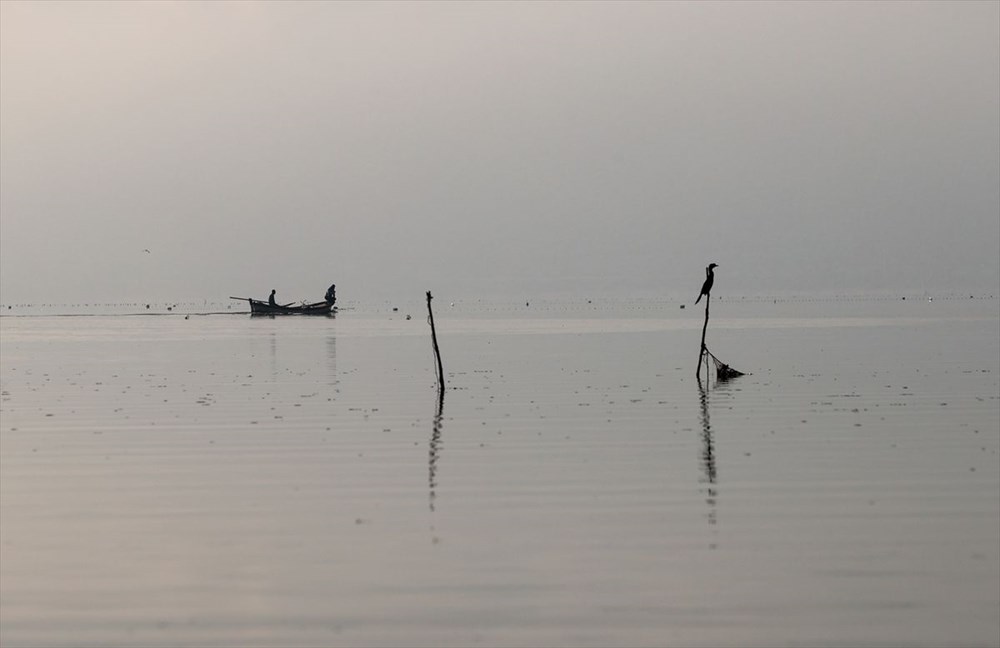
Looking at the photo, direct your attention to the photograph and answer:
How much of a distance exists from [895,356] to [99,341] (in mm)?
41922

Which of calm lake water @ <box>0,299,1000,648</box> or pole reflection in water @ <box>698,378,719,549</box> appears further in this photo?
→ pole reflection in water @ <box>698,378,719,549</box>

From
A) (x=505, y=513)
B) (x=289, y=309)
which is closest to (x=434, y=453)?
(x=505, y=513)

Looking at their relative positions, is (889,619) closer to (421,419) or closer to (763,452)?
(763,452)

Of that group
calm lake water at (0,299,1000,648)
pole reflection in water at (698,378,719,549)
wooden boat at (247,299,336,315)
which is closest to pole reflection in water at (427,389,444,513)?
calm lake water at (0,299,1000,648)

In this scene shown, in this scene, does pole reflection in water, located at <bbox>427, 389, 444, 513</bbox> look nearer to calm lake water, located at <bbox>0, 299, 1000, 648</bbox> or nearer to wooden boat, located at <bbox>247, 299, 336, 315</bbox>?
calm lake water, located at <bbox>0, 299, 1000, 648</bbox>

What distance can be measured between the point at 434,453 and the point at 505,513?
6724 millimetres

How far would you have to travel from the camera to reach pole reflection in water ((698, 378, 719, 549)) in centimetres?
1842

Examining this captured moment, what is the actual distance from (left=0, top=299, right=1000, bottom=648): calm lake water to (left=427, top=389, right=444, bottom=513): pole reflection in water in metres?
0.11

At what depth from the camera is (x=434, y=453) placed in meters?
25.1

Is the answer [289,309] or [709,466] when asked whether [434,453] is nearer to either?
[709,466]

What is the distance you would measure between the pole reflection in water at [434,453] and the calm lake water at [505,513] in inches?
4.3

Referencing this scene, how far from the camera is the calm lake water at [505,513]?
1295 cm

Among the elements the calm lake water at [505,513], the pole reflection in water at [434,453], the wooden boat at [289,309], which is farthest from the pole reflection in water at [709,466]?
the wooden boat at [289,309]

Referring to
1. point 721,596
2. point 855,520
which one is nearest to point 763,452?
point 855,520
